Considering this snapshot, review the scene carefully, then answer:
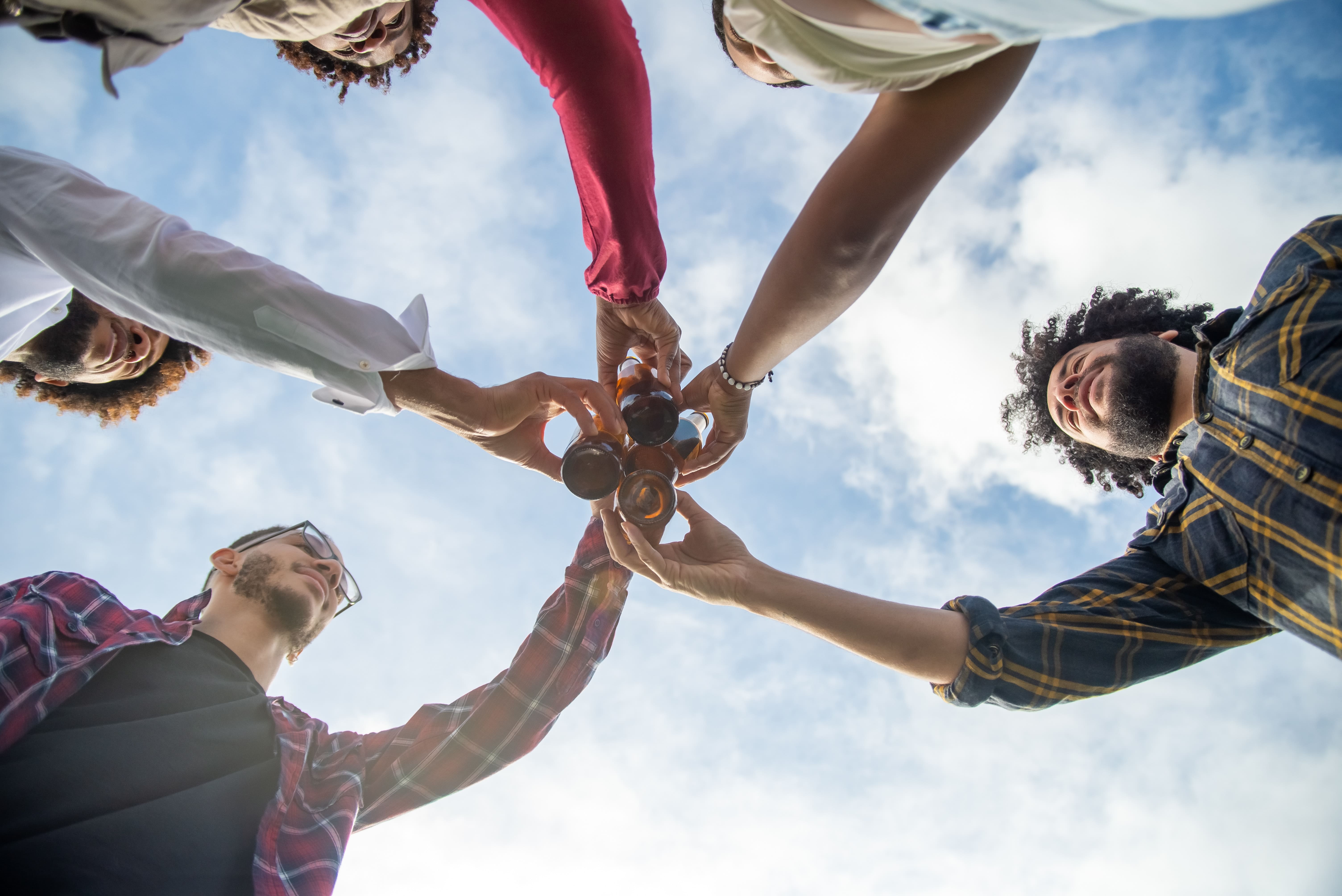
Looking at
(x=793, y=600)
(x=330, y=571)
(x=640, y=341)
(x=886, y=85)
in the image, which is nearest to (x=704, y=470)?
(x=640, y=341)

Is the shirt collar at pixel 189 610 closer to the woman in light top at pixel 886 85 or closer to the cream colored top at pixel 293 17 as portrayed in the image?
the cream colored top at pixel 293 17

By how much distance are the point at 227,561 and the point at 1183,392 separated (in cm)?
542

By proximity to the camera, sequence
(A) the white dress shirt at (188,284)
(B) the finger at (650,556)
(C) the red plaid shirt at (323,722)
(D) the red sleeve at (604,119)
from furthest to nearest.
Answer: (D) the red sleeve at (604,119)
(B) the finger at (650,556)
(C) the red plaid shirt at (323,722)
(A) the white dress shirt at (188,284)

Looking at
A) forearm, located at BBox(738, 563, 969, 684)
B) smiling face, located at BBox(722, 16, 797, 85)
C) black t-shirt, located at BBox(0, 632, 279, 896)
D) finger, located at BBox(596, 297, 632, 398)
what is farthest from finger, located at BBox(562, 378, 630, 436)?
black t-shirt, located at BBox(0, 632, 279, 896)

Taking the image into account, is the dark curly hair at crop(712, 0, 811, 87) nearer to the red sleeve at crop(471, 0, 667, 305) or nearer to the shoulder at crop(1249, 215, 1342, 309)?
the red sleeve at crop(471, 0, 667, 305)

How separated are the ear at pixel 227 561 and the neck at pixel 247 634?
26cm

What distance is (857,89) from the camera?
1.36 meters

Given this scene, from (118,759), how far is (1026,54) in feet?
11.4

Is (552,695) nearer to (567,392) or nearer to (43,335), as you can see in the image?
(567,392)

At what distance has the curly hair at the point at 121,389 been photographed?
3.62 meters

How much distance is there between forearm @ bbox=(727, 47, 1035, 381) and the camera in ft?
4.55

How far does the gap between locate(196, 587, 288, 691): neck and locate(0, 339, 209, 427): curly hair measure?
163 cm

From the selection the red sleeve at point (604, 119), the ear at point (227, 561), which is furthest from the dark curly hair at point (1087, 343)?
the ear at point (227, 561)

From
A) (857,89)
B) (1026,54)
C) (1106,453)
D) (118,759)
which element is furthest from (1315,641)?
(118,759)
